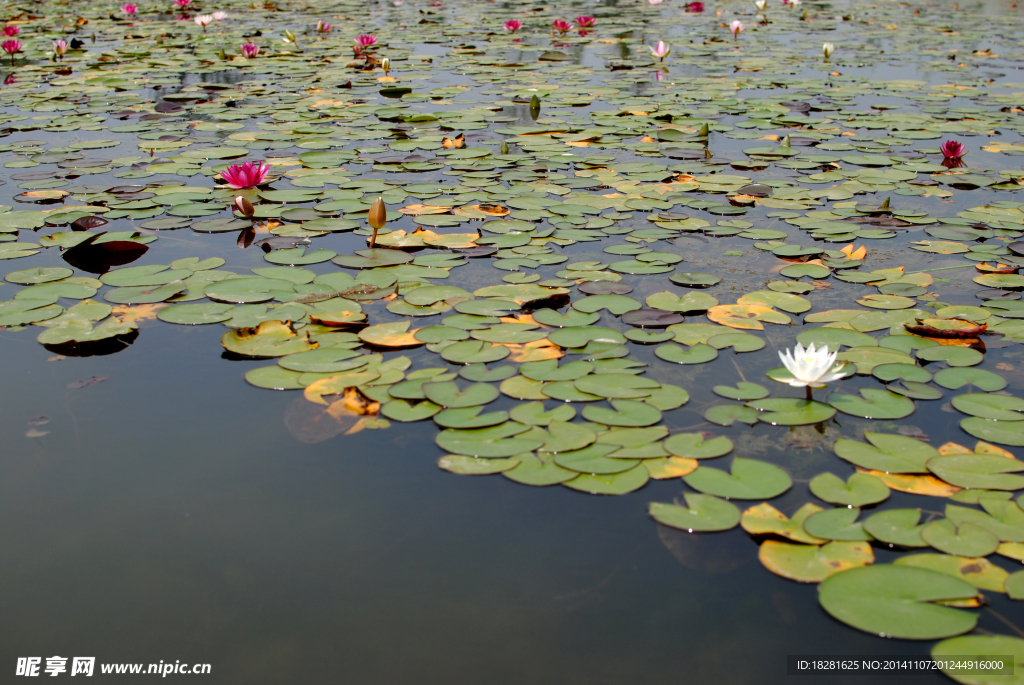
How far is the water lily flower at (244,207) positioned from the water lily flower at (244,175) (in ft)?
1.01

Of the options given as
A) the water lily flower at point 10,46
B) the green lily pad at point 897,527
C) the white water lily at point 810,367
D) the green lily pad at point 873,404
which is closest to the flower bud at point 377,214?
the white water lily at point 810,367

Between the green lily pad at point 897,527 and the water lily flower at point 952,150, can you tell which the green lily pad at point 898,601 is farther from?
the water lily flower at point 952,150

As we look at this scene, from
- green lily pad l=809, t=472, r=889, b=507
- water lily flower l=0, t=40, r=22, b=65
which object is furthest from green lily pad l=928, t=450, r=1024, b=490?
water lily flower l=0, t=40, r=22, b=65

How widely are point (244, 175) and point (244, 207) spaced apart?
0.41m

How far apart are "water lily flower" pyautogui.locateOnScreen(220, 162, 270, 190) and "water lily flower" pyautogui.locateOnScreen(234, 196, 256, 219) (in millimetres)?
308

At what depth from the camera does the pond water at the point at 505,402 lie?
1525 mm

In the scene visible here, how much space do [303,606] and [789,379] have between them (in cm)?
149

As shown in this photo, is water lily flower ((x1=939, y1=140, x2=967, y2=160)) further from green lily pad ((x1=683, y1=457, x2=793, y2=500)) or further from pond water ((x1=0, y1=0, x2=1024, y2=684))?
green lily pad ((x1=683, y1=457, x2=793, y2=500))

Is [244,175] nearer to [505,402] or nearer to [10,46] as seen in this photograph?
[505,402]

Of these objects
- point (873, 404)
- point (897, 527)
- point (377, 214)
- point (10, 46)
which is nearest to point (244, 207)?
point (377, 214)

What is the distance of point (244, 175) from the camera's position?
3.75m

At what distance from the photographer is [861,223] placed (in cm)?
349

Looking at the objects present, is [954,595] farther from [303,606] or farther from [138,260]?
[138,260]

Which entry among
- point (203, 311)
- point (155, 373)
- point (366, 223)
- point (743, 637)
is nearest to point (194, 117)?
point (366, 223)
